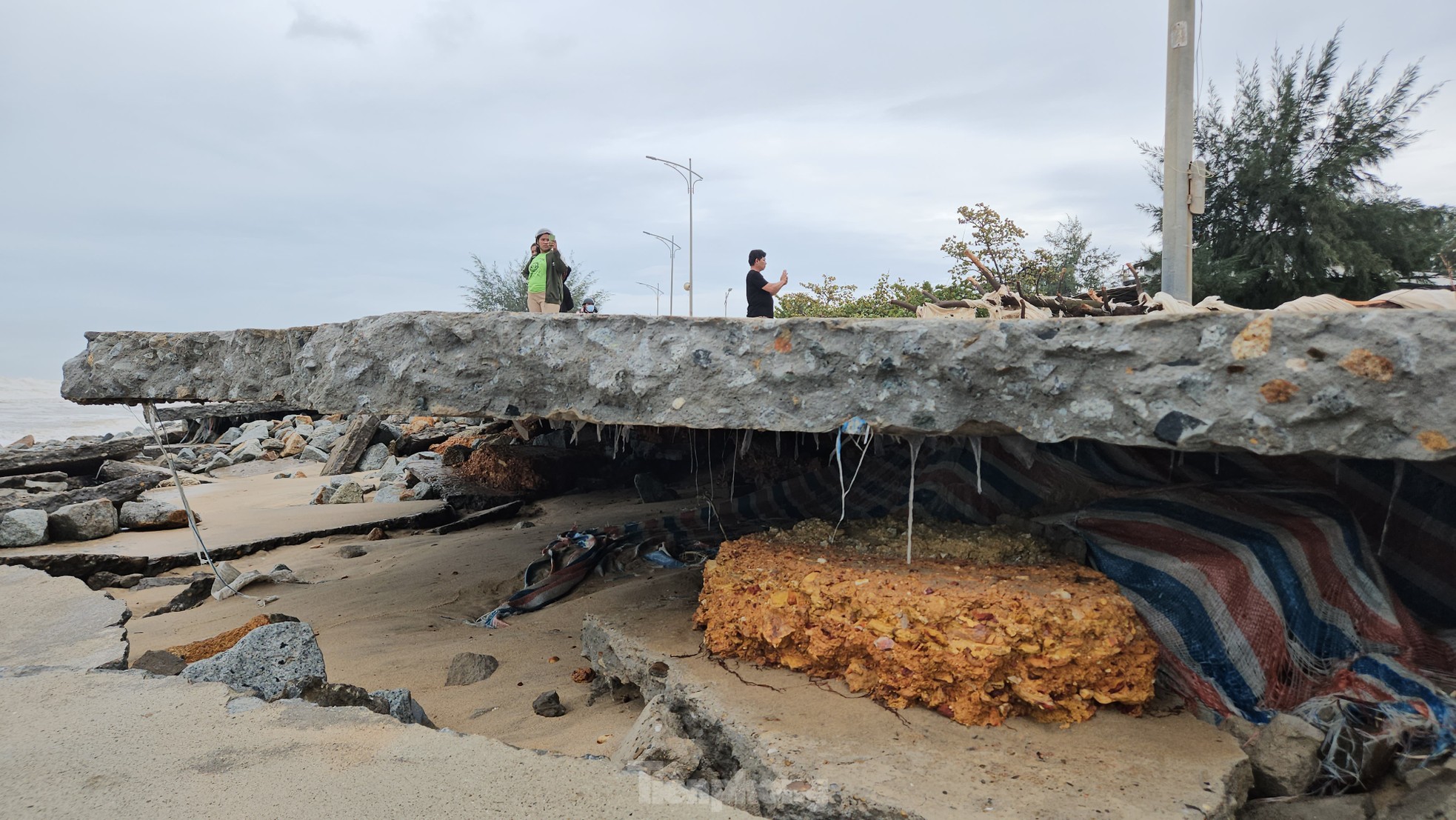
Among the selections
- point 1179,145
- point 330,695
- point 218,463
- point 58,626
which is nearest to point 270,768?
point 330,695

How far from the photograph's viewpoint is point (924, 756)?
2590 mm

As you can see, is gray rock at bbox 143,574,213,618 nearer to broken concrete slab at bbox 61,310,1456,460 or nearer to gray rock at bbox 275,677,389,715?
broken concrete slab at bbox 61,310,1456,460

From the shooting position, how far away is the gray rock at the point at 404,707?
303 centimetres

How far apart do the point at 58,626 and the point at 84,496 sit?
17.6ft

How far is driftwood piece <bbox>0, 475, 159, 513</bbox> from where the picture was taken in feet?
26.0

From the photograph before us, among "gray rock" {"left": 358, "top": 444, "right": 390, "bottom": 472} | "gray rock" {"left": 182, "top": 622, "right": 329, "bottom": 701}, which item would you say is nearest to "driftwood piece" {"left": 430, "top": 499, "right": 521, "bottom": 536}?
"gray rock" {"left": 182, "top": 622, "right": 329, "bottom": 701}

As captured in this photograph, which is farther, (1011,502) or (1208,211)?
(1208,211)

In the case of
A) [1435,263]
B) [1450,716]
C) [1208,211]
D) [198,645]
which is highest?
[1208,211]

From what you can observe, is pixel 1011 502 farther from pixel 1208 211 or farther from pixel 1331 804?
pixel 1208 211

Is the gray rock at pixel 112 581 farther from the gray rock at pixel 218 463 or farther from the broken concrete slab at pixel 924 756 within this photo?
the gray rock at pixel 218 463

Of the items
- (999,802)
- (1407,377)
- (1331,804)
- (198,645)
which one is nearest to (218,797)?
(198,645)

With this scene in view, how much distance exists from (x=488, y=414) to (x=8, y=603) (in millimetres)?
3291

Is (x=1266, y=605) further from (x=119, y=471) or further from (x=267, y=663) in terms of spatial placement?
(x=119, y=471)

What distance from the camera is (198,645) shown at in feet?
13.0
